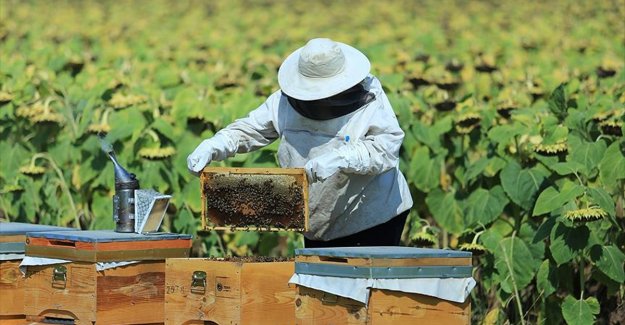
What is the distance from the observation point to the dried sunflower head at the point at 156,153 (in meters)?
7.12

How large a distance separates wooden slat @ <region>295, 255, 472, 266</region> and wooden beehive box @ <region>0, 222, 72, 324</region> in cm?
172

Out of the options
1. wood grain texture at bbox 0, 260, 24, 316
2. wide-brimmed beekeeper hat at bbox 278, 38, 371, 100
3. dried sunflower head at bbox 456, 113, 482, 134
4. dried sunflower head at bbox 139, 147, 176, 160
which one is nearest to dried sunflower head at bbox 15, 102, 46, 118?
dried sunflower head at bbox 139, 147, 176, 160

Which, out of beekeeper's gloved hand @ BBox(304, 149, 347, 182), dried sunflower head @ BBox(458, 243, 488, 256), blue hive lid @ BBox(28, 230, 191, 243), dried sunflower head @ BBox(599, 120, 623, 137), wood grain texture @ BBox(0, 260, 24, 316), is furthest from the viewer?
dried sunflower head @ BBox(599, 120, 623, 137)

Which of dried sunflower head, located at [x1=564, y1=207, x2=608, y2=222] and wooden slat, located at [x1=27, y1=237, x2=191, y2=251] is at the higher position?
dried sunflower head, located at [x1=564, y1=207, x2=608, y2=222]

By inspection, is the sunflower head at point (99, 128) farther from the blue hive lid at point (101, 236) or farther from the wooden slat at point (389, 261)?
the wooden slat at point (389, 261)

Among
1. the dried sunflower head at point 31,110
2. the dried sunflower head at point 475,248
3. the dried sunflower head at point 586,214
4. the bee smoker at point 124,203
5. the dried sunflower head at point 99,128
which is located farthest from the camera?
the dried sunflower head at point 31,110

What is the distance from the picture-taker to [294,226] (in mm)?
5180

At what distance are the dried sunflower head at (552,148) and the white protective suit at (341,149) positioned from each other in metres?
0.99

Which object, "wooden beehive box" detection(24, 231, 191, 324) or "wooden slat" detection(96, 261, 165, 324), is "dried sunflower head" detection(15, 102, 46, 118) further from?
"wooden slat" detection(96, 261, 165, 324)

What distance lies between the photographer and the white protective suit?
17.0 ft

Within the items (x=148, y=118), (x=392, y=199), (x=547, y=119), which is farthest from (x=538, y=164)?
(x=148, y=118)

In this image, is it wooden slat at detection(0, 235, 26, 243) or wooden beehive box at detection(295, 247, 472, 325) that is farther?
wooden slat at detection(0, 235, 26, 243)

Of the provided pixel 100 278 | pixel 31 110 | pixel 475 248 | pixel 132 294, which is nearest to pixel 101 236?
pixel 100 278

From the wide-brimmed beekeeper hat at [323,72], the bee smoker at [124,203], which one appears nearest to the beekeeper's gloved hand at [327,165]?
the wide-brimmed beekeeper hat at [323,72]
